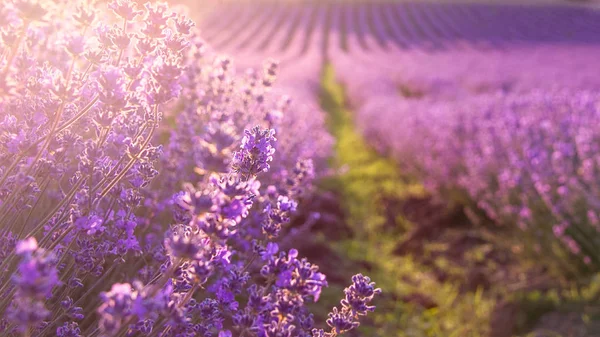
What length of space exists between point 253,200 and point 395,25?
32329 millimetres

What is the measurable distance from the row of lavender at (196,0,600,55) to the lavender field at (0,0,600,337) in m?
16.2

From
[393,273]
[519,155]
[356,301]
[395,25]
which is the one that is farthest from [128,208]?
[395,25]

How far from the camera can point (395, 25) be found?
32031 mm

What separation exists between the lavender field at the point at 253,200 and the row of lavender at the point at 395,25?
53.0 feet

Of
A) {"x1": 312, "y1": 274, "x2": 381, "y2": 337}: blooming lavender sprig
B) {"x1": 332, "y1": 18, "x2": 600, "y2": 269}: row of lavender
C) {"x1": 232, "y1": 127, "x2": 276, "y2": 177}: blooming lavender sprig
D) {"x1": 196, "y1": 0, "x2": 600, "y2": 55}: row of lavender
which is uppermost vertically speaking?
{"x1": 196, "y1": 0, "x2": 600, "y2": 55}: row of lavender

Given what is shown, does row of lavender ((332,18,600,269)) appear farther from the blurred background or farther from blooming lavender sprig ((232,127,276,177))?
blooming lavender sprig ((232,127,276,177))

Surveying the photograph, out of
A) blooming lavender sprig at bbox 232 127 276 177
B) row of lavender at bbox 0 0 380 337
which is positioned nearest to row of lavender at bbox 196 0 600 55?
row of lavender at bbox 0 0 380 337

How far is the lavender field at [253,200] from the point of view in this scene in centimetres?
97

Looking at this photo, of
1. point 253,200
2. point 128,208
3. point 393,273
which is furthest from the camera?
point 393,273

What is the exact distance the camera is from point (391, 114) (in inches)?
269

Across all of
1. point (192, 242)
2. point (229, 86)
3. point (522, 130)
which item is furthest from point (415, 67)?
point (192, 242)

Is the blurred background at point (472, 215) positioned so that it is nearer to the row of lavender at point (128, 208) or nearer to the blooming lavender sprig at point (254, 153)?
the row of lavender at point (128, 208)

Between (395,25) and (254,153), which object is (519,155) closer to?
(254,153)

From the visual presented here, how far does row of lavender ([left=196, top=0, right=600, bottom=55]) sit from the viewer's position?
80.0 feet
